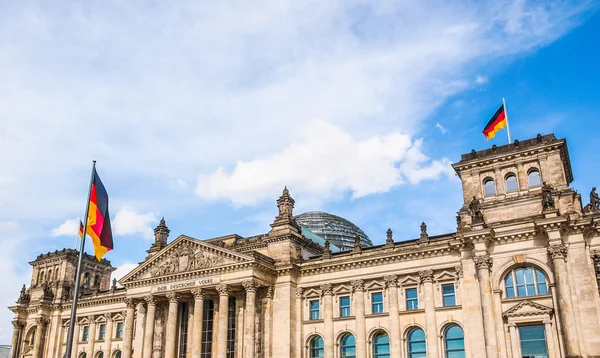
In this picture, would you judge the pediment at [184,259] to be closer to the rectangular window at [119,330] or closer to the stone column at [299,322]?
the stone column at [299,322]

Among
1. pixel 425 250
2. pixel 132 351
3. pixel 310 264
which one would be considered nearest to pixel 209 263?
pixel 310 264

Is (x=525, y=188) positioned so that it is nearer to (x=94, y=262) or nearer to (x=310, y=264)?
(x=310, y=264)

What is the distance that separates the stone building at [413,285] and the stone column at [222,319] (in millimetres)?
117

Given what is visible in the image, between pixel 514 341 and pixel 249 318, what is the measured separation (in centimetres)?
2066

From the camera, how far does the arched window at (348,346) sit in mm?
48188

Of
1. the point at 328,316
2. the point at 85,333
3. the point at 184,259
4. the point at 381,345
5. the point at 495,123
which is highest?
the point at 495,123

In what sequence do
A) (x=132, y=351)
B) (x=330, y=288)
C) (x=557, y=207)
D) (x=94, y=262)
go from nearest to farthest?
(x=557, y=207)
(x=330, y=288)
(x=132, y=351)
(x=94, y=262)

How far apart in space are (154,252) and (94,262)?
70.7 ft

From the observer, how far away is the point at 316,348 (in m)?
50.2

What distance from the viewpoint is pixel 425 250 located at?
46.6 meters

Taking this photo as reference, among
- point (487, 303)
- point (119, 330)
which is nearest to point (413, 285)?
point (487, 303)

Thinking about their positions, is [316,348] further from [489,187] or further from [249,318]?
[489,187]

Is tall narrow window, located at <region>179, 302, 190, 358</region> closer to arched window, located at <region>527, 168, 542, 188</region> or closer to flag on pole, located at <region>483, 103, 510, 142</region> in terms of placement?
flag on pole, located at <region>483, 103, 510, 142</region>

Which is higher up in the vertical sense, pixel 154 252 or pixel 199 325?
pixel 154 252
